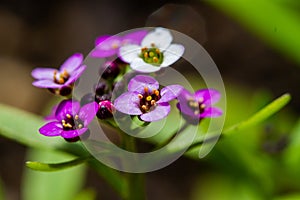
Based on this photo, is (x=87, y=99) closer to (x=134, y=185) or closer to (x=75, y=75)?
(x=75, y=75)

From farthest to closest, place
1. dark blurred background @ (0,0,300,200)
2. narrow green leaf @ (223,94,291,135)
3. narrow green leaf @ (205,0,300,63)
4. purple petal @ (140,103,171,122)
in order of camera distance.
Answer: dark blurred background @ (0,0,300,200), narrow green leaf @ (205,0,300,63), narrow green leaf @ (223,94,291,135), purple petal @ (140,103,171,122)

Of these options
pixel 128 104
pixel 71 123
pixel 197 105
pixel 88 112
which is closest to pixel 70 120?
pixel 71 123

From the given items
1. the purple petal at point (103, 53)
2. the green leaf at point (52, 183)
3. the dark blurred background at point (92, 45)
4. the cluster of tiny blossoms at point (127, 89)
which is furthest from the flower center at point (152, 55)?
the dark blurred background at point (92, 45)

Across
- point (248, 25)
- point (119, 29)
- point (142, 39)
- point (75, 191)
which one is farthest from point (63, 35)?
point (142, 39)

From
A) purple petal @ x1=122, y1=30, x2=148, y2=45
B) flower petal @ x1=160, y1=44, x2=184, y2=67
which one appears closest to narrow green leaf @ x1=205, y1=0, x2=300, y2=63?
purple petal @ x1=122, y1=30, x2=148, y2=45

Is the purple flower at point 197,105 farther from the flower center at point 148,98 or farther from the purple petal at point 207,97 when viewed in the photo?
the flower center at point 148,98

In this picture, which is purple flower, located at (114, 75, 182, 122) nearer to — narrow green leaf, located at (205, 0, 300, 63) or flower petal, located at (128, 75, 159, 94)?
flower petal, located at (128, 75, 159, 94)
